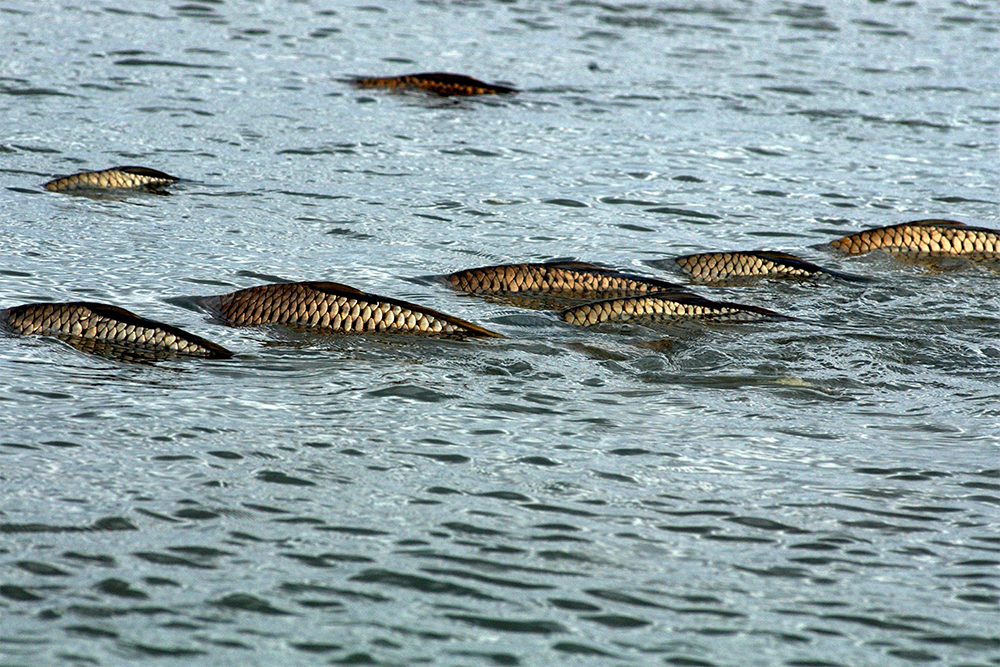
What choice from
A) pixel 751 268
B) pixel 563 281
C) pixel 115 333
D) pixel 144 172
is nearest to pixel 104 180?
pixel 144 172

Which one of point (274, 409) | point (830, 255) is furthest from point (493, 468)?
point (830, 255)

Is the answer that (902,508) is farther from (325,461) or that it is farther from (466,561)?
(325,461)

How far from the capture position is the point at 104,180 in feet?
40.1

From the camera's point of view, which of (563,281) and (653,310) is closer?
(653,310)

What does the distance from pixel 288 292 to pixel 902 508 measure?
13.2 ft

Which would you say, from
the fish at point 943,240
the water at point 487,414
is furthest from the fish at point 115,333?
the fish at point 943,240

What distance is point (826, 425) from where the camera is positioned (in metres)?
7.55

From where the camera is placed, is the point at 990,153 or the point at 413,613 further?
the point at 990,153

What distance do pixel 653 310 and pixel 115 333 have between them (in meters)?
3.34

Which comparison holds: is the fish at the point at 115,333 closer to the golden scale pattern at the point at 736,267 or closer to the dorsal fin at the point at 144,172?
the golden scale pattern at the point at 736,267

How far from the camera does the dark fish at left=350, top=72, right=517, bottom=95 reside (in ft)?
54.6

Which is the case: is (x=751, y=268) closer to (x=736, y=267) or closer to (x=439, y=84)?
(x=736, y=267)

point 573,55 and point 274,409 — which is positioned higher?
point 573,55

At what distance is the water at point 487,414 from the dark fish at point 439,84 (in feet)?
1.89
